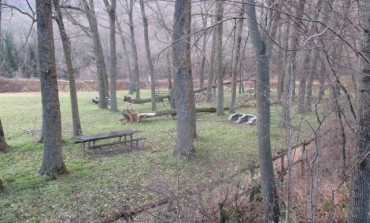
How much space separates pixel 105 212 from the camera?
19.8 ft

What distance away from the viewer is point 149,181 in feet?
25.1

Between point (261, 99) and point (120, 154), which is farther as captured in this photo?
point (120, 154)

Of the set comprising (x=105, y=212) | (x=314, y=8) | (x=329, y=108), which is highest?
(x=314, y=8)

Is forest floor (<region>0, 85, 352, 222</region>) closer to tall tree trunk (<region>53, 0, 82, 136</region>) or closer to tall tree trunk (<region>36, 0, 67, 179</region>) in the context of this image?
tall tree trunk (<region>36, 0, 67, 179</region>)

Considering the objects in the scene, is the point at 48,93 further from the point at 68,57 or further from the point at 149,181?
the point at 68,57

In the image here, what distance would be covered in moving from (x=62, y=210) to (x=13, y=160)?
4.05 m

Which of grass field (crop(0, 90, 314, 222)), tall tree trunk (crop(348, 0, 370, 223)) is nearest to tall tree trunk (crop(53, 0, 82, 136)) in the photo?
grass field (crop(0, 90, 314, 222))

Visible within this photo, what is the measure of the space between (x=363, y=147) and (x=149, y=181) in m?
4.92

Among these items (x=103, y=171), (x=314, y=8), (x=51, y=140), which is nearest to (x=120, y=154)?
(x=103, y=171)

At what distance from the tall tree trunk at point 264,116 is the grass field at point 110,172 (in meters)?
0.27

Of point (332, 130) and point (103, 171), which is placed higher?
point (332, 130)

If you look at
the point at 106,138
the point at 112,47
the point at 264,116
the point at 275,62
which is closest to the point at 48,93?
the point at 106,138

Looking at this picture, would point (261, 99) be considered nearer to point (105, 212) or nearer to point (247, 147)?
point (105, 212)

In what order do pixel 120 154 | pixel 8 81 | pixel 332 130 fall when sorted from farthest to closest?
pixel 8 81
pixel 120 154
pixel 332 130
